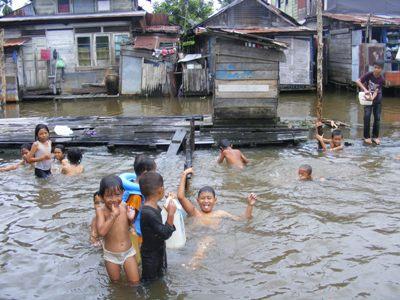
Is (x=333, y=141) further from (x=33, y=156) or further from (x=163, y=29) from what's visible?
(x=163, y=29)

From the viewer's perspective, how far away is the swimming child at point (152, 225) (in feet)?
13.3

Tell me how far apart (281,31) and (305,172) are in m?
14.1

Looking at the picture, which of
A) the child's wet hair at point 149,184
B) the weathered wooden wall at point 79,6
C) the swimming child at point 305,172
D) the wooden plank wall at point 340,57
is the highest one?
the weathered wooden wall at point 79,6

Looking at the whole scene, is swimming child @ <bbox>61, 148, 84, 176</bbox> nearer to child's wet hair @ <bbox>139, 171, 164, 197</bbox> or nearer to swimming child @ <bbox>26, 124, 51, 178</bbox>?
swimming child @ <bbox>26, 124, 51, 178</bbox>

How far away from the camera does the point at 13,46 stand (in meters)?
21.8

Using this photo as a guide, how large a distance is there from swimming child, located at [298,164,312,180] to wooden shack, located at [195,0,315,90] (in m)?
12.8

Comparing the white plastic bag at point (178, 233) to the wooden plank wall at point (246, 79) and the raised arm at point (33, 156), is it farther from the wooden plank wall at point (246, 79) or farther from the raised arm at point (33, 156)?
the wooden plank wall at point (246, 79)

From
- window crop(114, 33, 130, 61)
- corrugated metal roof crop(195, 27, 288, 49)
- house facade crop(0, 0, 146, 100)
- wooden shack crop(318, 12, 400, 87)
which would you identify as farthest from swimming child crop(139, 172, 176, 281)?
window crop(114, 33, 130, 61)

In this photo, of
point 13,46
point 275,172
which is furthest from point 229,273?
point 13,46

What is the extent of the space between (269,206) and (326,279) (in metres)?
2.30

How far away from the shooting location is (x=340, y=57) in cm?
2170

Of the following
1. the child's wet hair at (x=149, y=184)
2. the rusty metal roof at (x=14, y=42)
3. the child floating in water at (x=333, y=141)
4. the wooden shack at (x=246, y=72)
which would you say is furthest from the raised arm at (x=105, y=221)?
the rusty metal roof at (x=14, y=42)

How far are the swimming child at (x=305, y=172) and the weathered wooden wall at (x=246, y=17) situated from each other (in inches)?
654

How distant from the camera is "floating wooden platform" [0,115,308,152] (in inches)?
406
